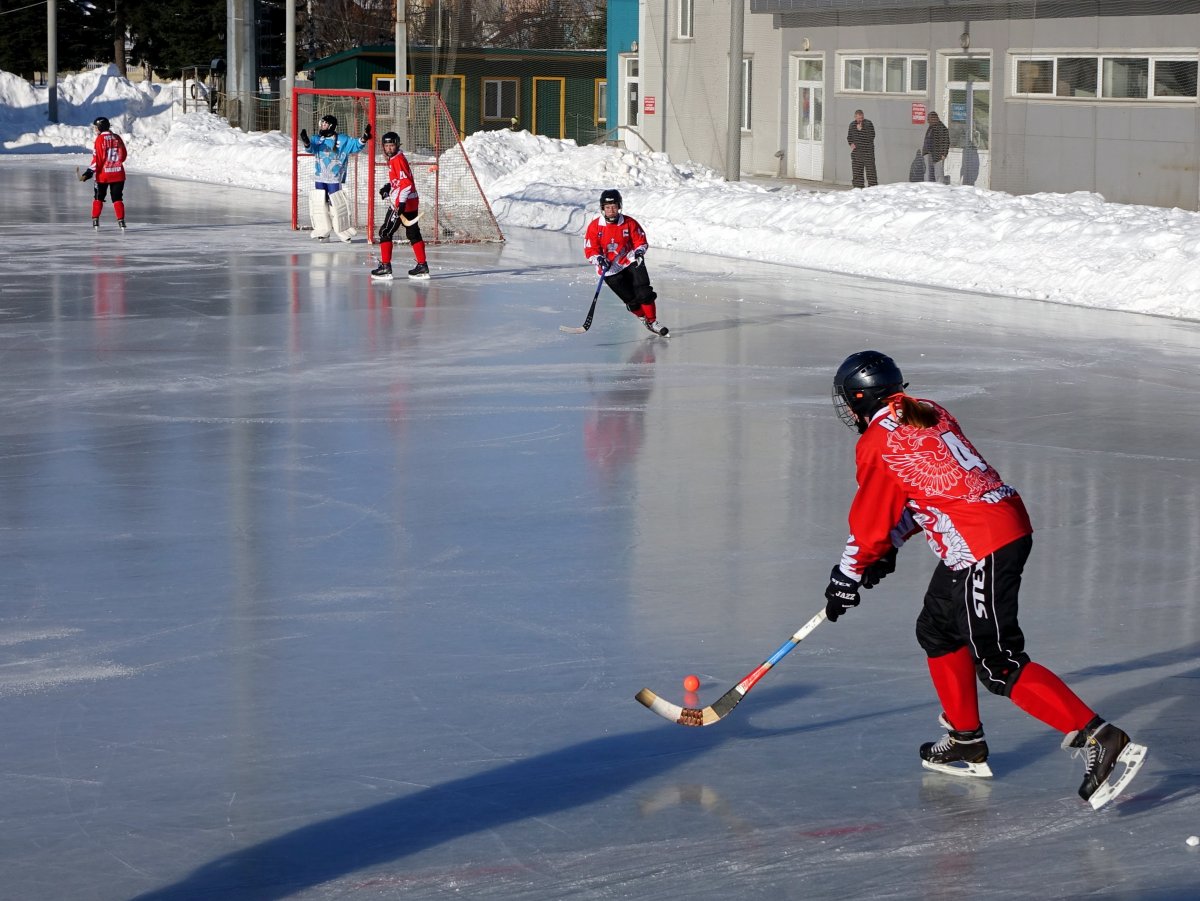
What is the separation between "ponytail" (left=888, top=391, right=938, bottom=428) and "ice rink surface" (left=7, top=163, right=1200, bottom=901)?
1.04 metres

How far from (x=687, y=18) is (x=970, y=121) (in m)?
10.1

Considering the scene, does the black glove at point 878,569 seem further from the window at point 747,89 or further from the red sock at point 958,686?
the window at point 747,89

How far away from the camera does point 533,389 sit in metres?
11.5

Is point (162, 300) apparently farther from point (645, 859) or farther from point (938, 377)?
point (645, 859)

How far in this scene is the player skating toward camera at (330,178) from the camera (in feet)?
68.8

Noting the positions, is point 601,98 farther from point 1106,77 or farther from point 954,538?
point 954,538

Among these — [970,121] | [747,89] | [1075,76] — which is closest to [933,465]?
[1075,76]

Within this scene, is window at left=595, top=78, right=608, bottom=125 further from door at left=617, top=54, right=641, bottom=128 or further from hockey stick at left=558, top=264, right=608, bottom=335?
A: hockey stick at left=558, top=264, right=608, bottom=335

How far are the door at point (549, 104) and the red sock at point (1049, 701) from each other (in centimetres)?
4618

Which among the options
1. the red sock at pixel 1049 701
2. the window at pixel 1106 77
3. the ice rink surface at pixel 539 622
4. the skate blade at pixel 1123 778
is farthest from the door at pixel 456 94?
the skate blade at pixel 1123 778

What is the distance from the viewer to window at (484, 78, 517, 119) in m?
49.3

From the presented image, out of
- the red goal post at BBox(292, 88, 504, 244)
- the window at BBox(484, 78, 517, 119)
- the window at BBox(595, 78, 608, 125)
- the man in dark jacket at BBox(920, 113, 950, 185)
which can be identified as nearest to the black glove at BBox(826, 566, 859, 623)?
the red goal post at BBox(292, 88, 504, 244)

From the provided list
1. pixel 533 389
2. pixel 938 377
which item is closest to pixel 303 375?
pixel 533 389

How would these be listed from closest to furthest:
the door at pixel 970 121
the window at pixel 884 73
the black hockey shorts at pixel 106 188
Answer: the black hockey shorts at pixel 106 188, the door at pixel 970 121, the window at pixel 884 73
